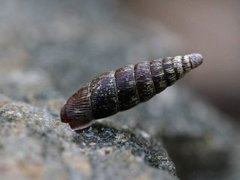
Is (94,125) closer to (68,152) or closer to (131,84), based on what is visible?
(131,84)

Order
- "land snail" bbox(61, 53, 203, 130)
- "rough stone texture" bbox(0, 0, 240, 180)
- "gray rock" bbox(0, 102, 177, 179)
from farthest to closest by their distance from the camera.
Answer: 1. "land snail" bbox(61, 53, 203, 130)
2. "rough stone texture" bbox(0, 0, 240, 180)
3. "gray rock" bbox(0, 102, 177, 179)

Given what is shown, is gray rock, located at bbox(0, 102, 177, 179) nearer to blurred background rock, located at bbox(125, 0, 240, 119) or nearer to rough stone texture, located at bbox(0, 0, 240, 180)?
rough stone texture, located at bbox(0, 0, 240, 180)

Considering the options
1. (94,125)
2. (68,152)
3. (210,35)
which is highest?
(210,35)

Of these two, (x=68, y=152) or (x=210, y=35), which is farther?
(x=210, y=35)

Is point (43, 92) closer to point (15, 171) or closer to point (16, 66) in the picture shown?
point (16, 66)

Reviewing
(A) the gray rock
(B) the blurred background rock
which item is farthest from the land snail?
(B) the blurred background rock

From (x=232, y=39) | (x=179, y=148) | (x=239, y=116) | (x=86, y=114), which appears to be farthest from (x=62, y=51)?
(x=232, y=39)

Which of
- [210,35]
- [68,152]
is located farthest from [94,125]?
[210,35]
